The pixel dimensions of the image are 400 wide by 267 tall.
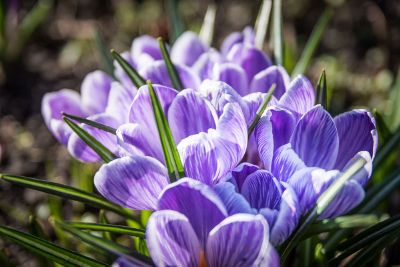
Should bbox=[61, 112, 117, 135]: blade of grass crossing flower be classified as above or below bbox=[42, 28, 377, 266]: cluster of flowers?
above

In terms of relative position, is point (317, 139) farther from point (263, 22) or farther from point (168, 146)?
point (263, 22)

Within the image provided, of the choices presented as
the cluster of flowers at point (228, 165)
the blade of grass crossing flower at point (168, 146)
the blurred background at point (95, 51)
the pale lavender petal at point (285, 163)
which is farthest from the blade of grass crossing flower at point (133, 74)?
the blurred background at point (95, 51)

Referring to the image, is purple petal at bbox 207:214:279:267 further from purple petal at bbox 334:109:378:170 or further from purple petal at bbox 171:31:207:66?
purple petal at bbox 171:31:207:66

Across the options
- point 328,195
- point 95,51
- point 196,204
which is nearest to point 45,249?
point 196,204

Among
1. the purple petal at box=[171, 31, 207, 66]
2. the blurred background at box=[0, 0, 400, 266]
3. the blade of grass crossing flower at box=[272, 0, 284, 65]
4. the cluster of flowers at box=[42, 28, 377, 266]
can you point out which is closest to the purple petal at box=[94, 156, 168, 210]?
the cluster of flowers at box=[42, 28, 377, 266]

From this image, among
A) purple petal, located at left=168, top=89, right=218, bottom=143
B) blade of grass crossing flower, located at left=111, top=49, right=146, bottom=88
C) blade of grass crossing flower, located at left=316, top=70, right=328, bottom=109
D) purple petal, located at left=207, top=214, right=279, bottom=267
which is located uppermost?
blade of grass crossing flower, located at left=111, top=49, right=146, bottom=88

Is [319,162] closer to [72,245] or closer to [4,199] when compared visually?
[72,245]

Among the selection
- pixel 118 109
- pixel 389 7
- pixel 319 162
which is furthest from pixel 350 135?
pixel 389 7
